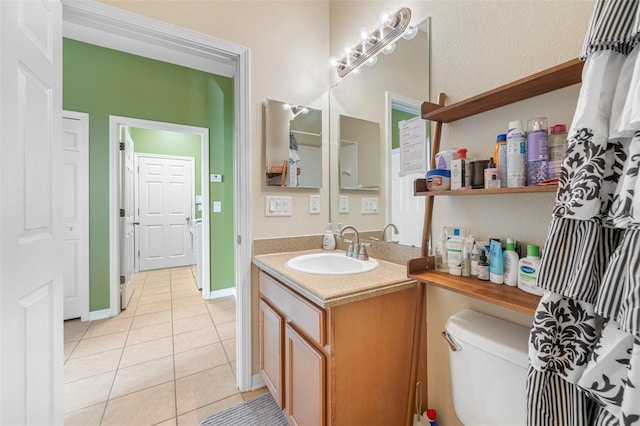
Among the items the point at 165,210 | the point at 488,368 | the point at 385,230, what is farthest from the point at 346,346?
the point at 165,210

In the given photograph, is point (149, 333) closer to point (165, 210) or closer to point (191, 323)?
point (191, 323)

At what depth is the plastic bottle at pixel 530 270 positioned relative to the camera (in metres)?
0.85

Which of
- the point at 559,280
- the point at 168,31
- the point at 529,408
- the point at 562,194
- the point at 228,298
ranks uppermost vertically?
the point at 168,31

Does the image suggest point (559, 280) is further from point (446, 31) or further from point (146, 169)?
point (146, 169)

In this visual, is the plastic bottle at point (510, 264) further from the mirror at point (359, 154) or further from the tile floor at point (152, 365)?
the tile floor at point (152, 365)

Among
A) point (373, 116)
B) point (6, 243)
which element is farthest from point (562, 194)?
point (6, 243)

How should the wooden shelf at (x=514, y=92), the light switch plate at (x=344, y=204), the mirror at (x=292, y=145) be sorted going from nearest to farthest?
the wooden shelf at (x=514, y=92) → the mirror at (x=292, y=145) → the light switch plate at (x=344, y=204)

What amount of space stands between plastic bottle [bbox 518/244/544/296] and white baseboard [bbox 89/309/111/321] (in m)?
3.40

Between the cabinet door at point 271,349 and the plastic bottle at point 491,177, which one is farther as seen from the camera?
the cabinet door at point 271,349

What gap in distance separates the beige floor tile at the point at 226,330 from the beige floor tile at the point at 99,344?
0.75 metres

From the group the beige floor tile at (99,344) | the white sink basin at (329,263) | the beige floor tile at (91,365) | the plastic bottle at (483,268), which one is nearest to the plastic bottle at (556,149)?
the plastic bottle at (483,268)

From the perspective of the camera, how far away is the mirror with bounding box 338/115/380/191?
162 centimetres

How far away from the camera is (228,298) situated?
3.30 m

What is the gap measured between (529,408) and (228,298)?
10.4ft
